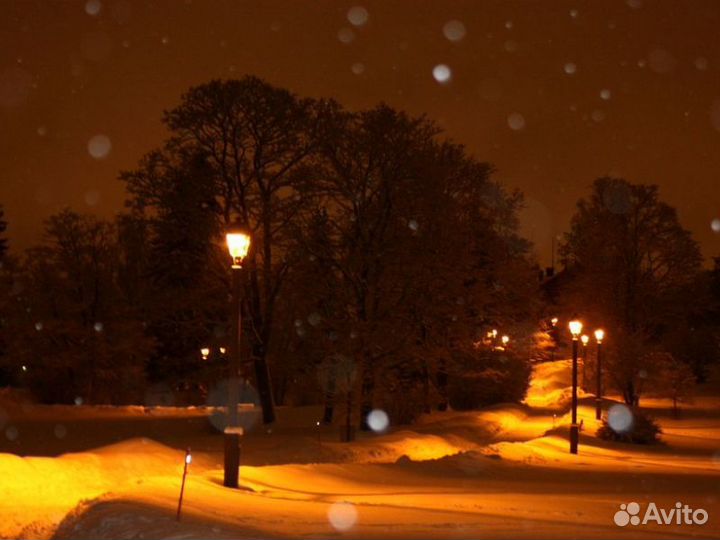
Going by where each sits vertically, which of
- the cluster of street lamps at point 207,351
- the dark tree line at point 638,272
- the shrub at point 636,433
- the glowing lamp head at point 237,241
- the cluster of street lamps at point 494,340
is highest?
the dark tree line at point 638,272

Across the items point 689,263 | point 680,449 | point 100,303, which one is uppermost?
point 689,263

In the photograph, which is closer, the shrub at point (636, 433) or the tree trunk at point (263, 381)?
the shrub at point (636, 433)

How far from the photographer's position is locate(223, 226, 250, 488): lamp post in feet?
48.7

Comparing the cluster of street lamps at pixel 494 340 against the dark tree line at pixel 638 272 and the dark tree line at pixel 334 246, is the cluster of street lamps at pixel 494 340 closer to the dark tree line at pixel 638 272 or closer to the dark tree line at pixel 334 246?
the dark tree line at pixel 334 246

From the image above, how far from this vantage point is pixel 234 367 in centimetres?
1535

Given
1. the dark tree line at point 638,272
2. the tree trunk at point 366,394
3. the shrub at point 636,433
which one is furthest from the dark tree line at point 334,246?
the dark tree line at point 638,272

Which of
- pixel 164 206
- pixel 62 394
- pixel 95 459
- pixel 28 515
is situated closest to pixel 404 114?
pixel 164 206

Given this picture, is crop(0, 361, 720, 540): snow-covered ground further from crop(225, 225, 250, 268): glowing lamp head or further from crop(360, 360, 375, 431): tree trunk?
crop(225, 225, 250, 268): glowing lamp head

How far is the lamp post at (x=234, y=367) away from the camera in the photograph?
1484 cm

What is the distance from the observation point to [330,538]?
1078 centimetres

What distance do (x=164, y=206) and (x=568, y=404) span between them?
Answer: 27819 millimetres

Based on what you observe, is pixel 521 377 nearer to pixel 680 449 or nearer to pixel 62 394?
pixel 680 449

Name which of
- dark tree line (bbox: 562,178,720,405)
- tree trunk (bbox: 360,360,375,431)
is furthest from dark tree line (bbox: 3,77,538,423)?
dark tree line (bbox: 562,178,720,405)

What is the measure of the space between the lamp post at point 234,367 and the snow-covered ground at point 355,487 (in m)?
0.40
